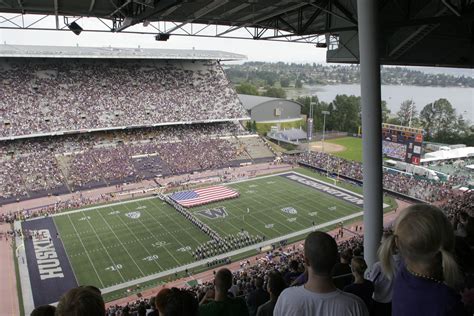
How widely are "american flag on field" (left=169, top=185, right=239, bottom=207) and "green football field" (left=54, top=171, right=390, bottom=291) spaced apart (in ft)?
1.79

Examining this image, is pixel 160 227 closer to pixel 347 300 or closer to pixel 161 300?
pixel 161 300

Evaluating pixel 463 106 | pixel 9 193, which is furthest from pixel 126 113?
pixel 463 106

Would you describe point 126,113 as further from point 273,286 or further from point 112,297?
point 273,286

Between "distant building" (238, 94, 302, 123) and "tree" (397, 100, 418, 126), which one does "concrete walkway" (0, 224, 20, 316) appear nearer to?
"distant building" (238, 94, 302, 123)

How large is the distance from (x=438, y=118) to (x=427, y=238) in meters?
71.9

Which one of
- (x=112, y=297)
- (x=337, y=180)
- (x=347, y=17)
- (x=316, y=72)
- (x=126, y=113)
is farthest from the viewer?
(x=316, y=72)

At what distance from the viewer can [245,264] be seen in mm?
21312

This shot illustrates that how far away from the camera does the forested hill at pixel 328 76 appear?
287ft

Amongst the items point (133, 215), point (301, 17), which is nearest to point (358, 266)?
point (301, 17)

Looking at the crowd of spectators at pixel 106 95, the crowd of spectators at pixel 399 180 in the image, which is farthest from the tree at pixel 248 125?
the crowd of spectators at pixel 399 180

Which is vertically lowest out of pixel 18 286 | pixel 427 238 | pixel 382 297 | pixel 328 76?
pixel 18 286

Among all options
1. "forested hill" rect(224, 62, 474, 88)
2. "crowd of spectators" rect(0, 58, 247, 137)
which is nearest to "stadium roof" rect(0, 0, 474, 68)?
"crowd of spectators" rect(0, 58, 247, 137)

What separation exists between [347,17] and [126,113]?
37.0 metres

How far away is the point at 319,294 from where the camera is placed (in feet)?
7.83
